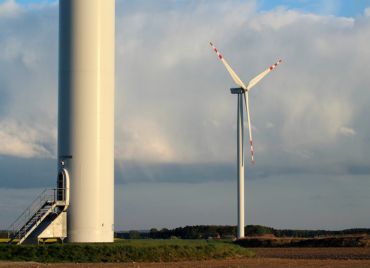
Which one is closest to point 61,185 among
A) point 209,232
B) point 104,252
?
point 104,252

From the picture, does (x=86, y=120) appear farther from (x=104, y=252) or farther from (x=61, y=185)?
(x=104, y=252)

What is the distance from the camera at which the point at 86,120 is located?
2293 inches

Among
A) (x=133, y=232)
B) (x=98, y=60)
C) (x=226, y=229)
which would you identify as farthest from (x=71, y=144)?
(x=226, y=229)

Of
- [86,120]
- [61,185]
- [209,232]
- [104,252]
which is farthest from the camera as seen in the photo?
[209,232]

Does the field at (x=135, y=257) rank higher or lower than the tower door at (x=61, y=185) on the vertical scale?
lower

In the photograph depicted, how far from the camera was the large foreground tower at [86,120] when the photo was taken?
58312 mm

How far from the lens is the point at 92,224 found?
2303 inches

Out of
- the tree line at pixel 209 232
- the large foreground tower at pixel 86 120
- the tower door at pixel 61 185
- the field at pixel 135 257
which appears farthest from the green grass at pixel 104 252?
the tree line at pixel 209 232

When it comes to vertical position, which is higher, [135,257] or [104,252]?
[104,252]

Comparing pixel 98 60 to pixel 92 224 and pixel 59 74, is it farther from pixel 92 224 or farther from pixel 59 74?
pixel 92 224

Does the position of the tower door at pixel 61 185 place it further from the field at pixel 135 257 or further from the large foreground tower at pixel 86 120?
the field at pixel 135 257

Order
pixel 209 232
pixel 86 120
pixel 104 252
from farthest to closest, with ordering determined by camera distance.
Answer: pixel 209 232, pixel 86 120, pixel 104 252

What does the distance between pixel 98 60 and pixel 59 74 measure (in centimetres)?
308

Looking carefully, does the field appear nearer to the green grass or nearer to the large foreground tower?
the green grass
